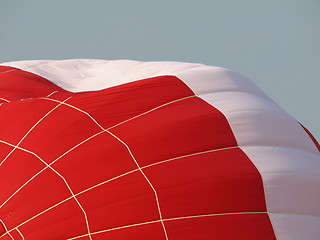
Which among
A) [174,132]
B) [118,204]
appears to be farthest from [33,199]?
[174,132]

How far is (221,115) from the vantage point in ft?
26.5

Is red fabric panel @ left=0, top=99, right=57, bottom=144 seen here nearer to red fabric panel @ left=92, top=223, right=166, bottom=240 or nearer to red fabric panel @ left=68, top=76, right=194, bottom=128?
red fabric panel @ left=68, top=76, right=194, bottom=128

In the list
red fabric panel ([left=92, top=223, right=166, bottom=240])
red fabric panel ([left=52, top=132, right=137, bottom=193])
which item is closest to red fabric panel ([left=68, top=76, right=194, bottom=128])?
red fabric panel ([left=52, top=132, right=137, bottom=193])

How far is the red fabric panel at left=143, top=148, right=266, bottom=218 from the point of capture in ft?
23.7

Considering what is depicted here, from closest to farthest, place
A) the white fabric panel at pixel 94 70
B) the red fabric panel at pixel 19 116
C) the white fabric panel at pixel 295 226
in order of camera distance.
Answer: the white fabric panel at pixel 295 226
the red fabric panel at pixel 19 116
the white fabric panel at pixel 94 70

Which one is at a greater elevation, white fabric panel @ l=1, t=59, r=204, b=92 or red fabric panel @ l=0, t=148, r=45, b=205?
white fabric panel @ l=1, t=59, r=204, b=92

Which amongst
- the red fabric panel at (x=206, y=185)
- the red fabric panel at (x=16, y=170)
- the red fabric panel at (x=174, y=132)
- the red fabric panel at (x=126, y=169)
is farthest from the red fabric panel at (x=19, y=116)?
the red fabric panel at (x=206, y=185)

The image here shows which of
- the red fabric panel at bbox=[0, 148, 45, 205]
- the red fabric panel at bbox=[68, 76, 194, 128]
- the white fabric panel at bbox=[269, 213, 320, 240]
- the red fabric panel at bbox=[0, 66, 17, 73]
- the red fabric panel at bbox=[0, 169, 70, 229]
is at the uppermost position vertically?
the red fabric panel at bbox=[0, 66, 17, 73]

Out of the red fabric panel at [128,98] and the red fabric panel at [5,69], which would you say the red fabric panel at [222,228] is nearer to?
the red fabric panel at [128,98]

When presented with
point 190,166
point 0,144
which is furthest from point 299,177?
point 0,144

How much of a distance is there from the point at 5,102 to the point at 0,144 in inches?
30.1

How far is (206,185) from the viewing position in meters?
7.36

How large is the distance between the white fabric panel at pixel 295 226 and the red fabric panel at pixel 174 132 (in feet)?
2.67

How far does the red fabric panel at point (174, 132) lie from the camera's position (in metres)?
7.54
